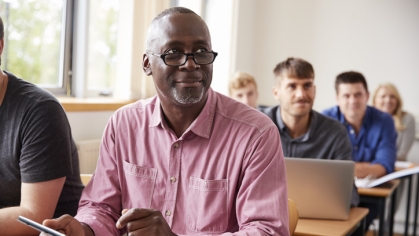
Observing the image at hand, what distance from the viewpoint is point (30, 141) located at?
1858 millimetres

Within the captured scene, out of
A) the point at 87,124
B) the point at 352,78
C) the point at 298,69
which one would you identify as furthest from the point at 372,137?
the point at 87,124

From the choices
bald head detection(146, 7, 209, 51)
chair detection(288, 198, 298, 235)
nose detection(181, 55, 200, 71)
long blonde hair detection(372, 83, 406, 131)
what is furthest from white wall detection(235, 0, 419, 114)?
nose detection(181, 55, 200, 71)

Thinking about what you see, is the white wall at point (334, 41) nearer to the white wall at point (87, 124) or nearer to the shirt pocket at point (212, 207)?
the white wall at point (87, 124)

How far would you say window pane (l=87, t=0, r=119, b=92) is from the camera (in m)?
4.23

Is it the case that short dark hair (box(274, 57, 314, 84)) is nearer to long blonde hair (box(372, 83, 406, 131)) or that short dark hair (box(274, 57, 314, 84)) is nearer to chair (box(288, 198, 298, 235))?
chair (box(288, 198, 298, 235))

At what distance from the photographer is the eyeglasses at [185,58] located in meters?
1.63

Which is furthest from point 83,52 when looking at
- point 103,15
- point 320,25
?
point 320,25

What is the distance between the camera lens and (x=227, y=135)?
1696mm

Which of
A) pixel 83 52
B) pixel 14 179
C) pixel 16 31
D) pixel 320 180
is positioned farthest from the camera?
pixel 83 52

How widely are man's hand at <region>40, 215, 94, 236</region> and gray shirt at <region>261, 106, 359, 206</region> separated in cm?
172

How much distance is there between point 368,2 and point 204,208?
503 cm

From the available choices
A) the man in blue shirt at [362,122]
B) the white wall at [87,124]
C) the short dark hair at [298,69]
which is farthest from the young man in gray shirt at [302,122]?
the white wall at [87,124]

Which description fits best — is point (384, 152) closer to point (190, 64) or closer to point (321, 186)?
point (321, 186)

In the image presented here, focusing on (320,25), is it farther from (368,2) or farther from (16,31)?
(16,31)
